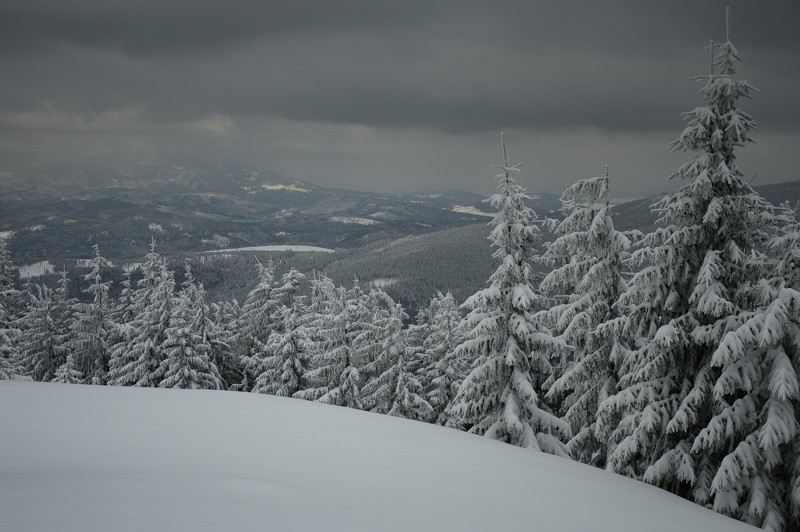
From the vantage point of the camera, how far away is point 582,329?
45.5ft

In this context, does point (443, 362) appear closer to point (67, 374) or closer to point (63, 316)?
point (67, 374)

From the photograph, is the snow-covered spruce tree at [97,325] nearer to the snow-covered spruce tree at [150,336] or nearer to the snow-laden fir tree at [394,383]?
the snow-covered spruce tree at [150,336]

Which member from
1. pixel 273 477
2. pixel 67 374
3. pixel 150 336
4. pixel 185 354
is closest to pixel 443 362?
pixel 185 354

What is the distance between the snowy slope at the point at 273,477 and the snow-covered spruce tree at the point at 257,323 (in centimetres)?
2234

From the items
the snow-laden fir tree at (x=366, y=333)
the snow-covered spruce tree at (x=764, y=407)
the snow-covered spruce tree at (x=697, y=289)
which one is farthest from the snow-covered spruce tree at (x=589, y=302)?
the snow-laden fir tree at (x=366, y=333)

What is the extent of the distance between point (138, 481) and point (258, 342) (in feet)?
94.9

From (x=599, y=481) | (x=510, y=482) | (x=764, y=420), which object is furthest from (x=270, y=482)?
(x=764, y=420)

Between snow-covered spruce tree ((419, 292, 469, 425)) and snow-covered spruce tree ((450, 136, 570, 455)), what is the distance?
10.6 metres

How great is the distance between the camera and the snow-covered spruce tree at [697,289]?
10.1 m

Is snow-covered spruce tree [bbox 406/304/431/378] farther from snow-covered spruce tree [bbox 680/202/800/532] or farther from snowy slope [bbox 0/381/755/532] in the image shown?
snowy slope [bbox 0/381/755/532]

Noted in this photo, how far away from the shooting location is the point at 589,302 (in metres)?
13.9

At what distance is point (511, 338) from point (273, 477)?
11125mm

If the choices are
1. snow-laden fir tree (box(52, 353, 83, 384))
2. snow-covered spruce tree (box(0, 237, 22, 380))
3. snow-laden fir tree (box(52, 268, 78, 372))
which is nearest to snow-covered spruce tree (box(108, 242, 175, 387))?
snow-laden fir tree (box(52, 353, 83, 384))

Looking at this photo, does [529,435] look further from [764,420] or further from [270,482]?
[270,482]
